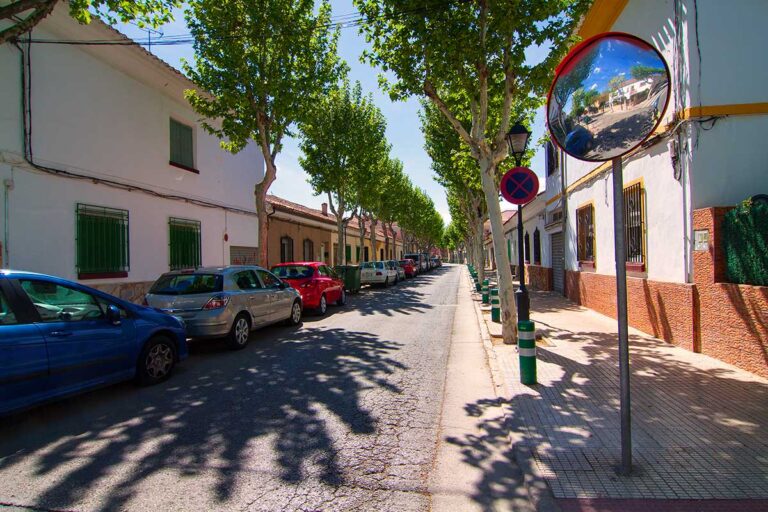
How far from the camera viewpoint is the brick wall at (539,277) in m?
17.0

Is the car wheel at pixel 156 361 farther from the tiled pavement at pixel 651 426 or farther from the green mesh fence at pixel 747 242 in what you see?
the green mesh fence at pixel 747 242

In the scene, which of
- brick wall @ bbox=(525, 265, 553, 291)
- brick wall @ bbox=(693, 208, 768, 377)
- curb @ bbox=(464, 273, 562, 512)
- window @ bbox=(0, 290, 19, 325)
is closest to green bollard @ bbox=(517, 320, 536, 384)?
curb @ bbox=(464, 273, 562, 512)

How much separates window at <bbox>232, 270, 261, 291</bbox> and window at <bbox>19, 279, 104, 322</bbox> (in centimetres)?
303

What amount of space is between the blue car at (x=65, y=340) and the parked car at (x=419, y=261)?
3129 centimetres

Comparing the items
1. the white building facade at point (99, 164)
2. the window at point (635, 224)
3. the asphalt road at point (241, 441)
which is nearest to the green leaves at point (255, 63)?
the white building facade at point (99, 164)

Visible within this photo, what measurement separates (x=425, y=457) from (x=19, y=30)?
26.0 feet

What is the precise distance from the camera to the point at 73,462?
11.5ft

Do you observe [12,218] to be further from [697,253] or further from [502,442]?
[697,253]

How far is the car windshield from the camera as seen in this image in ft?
40.9

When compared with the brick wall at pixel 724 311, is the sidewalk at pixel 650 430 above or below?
below

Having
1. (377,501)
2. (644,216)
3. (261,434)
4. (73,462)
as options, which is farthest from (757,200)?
(73,462)

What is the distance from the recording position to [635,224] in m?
8.52

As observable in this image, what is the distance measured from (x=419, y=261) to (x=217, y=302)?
3271 centimetres

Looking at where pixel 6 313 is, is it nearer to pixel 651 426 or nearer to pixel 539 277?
pixel 651 426
